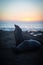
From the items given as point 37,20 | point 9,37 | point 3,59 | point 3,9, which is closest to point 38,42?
point 37,20

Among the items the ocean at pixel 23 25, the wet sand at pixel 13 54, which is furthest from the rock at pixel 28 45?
the ocean at pixel 23 25

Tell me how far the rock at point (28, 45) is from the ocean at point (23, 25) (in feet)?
0.60

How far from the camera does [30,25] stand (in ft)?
5.35

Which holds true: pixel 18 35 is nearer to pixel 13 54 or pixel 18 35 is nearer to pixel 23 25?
pixel 23 25

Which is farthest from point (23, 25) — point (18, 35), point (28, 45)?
point (28, 45)

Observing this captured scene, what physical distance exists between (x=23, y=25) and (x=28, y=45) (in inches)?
11.2

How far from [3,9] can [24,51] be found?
66cm

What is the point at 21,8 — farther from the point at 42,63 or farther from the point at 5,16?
the point at 42,63

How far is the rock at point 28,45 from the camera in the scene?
157cm

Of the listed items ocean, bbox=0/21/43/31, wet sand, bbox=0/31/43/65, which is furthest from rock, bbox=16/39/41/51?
ocean, bbox=0/21/43/31

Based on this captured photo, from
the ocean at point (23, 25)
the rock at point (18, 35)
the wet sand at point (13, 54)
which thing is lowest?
the wet sand at point (13, 54)

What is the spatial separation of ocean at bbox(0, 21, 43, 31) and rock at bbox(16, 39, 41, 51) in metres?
0.18

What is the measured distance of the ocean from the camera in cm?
161

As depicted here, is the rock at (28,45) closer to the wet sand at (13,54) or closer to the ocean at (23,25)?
the wet sand at (13,54)
